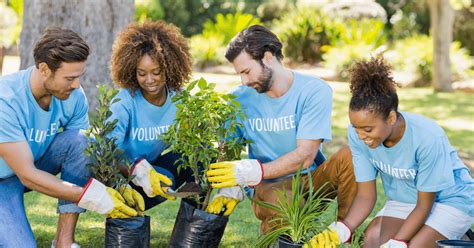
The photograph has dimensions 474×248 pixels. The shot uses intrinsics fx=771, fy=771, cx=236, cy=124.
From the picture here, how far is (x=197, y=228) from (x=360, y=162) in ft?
2.86

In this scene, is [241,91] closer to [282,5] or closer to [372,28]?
[372,28]

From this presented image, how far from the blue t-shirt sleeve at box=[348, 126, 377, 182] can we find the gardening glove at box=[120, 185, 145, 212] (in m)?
1.10

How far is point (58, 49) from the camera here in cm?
367

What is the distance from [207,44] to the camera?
15.4m

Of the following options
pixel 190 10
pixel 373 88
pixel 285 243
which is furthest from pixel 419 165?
pixel 190 10

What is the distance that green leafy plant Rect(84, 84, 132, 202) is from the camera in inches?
150

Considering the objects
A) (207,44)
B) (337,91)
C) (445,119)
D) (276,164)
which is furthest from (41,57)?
(207,44)

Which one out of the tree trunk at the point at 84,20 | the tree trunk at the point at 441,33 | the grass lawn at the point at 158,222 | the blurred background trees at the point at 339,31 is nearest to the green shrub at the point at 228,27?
the blurred background trees at the point at 339,31

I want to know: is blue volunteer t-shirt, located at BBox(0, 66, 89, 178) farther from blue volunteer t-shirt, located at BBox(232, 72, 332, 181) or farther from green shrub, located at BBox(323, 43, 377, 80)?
green shrub, located at BBox(323, 43, 377, 80)

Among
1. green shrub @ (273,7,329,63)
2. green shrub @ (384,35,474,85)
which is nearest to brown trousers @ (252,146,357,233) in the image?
green shrub @ (384,35,474,85)

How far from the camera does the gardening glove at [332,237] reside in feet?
11.9

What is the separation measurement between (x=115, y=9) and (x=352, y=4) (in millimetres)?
10209

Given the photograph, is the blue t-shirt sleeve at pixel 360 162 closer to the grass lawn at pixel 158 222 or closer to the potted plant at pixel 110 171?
the grass lawn at pixel 158 222

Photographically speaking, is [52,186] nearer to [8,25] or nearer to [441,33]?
[441,33]
